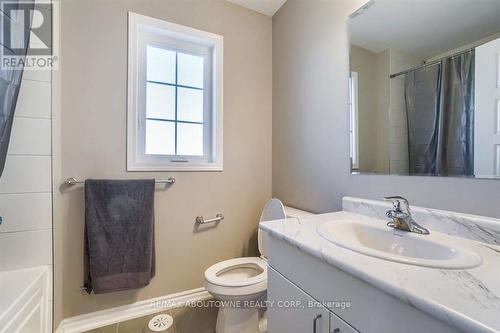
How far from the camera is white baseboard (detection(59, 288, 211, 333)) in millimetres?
1359

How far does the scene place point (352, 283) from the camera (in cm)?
61

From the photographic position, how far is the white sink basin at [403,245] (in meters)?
0.60

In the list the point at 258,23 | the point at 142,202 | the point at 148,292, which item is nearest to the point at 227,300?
the point at 148,292

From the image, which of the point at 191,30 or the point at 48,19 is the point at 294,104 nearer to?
the point at 191,30

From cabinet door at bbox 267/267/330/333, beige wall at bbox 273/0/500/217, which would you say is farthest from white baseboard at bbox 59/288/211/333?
beige wall at bbox 273/0/500/217

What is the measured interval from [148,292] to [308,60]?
1931 millimetres

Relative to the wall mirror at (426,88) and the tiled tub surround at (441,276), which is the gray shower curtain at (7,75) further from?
the wall mirror at (426,88)

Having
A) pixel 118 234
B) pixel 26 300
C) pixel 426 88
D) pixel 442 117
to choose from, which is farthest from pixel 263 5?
pixel 26 300

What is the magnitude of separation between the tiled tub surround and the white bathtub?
0.97 metres

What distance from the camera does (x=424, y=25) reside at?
38.2 inches

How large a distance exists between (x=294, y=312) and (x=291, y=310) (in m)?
0.02

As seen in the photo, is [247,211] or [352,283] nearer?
[352,283]

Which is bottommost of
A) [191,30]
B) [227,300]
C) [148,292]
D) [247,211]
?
[148,292]

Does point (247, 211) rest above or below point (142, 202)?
below
